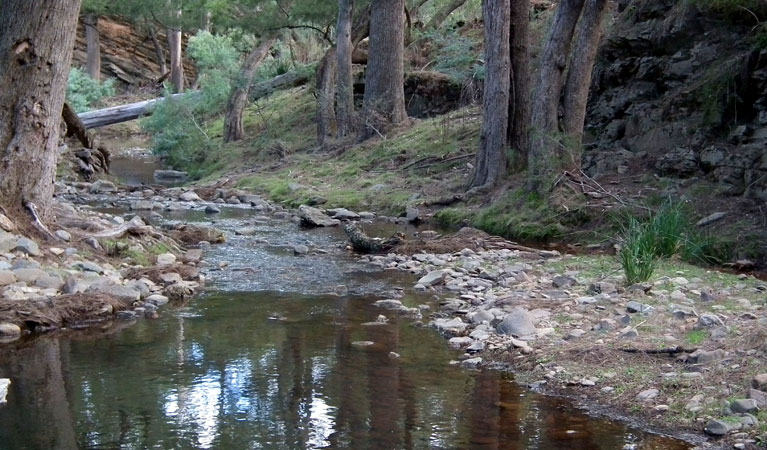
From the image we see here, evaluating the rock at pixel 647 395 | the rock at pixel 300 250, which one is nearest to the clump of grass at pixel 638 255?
the rock at pixel 647 395

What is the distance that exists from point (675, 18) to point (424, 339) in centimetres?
858

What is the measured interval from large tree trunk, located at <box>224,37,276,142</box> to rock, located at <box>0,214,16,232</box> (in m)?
14.4

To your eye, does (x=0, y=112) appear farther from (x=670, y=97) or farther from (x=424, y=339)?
(x=670, y=97)

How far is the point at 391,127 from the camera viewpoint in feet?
63.3

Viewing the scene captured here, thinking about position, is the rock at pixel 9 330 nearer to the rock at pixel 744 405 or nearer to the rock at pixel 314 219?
the rock at pixel 744 405

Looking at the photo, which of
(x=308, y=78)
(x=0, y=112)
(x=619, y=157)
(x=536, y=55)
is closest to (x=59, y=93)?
(x=0, y=112)

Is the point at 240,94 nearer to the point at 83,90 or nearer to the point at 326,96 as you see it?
the point at 326,96

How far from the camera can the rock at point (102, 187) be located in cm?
1783

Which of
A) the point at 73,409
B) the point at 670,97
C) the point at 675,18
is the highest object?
the point at 675,18

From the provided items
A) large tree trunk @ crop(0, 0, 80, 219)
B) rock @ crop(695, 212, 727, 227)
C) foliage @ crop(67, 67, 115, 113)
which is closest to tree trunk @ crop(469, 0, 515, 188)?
rock @ crop(695, 212, 727, 227)

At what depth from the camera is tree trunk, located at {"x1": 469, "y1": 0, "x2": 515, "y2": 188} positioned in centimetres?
1386

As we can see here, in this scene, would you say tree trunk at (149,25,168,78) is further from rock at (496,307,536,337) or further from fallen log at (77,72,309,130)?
rock at (496,307,536,337)

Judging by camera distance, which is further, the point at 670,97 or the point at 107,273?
the point at 670,97

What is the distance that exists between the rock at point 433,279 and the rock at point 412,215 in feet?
15.7
